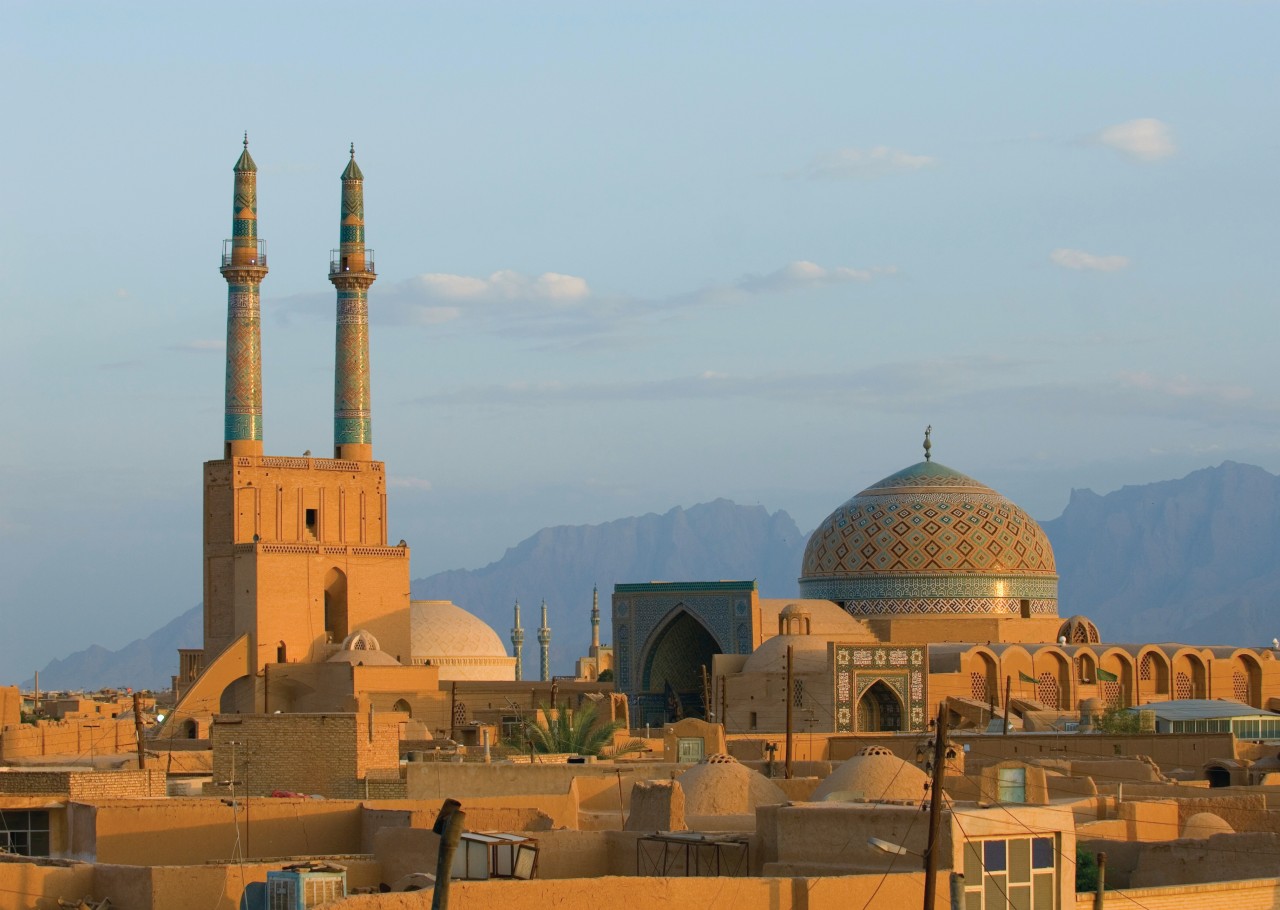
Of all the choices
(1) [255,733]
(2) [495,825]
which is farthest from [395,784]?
(2) [495,825]

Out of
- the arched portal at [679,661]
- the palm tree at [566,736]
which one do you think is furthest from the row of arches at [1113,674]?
the palm tree at [566,736]

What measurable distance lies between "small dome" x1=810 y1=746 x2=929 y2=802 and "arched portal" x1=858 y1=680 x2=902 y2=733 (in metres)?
18.2

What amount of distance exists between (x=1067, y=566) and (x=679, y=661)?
111102mm

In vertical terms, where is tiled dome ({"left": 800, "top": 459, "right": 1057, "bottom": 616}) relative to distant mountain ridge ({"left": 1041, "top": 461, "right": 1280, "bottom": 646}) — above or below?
below

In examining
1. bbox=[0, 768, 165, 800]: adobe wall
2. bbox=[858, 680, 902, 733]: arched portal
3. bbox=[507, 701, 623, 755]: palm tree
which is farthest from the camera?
bbox=[858, 680, 902, 733]: arched portal

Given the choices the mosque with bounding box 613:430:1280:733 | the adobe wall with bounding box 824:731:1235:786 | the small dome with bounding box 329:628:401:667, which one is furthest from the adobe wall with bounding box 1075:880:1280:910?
the small dome with bounding box 329:628:401:667

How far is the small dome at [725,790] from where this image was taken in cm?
1487

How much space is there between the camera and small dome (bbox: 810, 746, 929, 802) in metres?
13.2

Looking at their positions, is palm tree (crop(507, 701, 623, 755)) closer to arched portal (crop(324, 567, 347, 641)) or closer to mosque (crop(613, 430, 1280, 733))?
mosque (crop(613, 430, 1280, 733))

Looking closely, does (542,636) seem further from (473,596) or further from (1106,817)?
(473,596)

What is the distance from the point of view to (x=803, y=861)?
10.2 metres

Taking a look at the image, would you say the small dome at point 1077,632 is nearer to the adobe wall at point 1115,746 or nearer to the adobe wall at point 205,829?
the adobe wall at point 1115,746

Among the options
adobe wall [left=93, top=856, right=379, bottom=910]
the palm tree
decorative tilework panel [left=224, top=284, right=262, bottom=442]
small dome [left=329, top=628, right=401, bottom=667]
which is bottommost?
adobe wall [left=93, top=856, right=379, bottom=910]

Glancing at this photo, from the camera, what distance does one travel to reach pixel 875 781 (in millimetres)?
13414
